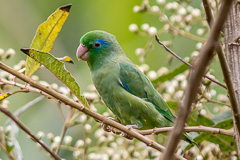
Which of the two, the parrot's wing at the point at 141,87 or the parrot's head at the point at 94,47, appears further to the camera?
the parrot's head at the point at 94,47

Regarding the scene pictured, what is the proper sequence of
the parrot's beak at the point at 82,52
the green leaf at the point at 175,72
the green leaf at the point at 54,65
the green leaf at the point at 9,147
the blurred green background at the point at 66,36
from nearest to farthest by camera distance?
1. the green leaf at the point at 54,65
2. the green leaf at the point at 9,147
3. the green leaf at the point at 175,72
4. the parrot's beak at the point at 82,52
5. the blurred green background at the point at 66,36

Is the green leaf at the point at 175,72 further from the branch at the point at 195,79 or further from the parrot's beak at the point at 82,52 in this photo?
the branch at the point at 195,79

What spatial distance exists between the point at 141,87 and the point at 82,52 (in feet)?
1.60

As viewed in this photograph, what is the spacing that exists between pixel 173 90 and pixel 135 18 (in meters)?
2.55

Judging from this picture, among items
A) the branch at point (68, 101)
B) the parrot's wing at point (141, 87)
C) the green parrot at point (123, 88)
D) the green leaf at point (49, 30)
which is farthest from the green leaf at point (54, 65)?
the parrot's wing at point (141, 87)

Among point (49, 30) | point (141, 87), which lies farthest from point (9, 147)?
point (141, 87)

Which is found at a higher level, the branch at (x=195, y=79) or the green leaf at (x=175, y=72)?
the branch at (x=195, y=79)

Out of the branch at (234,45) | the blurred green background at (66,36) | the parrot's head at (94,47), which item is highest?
the branch at (234,45)

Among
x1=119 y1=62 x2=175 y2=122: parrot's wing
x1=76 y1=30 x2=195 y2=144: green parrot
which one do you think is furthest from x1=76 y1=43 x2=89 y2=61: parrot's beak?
x1=119 y1=62 x2=175 y2=122: parrot's wing

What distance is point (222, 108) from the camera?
259 cm

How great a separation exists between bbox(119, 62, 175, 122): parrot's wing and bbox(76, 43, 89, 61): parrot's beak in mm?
270

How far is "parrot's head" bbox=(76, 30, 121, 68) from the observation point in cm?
274

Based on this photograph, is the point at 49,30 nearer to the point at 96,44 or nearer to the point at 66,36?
the point at 96,44

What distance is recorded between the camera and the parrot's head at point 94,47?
2.74 m
